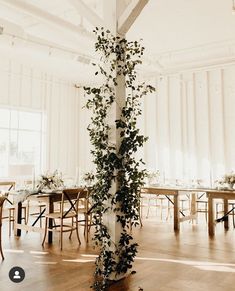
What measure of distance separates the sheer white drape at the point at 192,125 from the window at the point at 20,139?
3.32m

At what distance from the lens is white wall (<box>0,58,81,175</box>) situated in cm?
957

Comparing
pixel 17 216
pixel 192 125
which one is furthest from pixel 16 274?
pixel 192 125

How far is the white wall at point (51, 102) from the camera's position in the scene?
9.57 meters

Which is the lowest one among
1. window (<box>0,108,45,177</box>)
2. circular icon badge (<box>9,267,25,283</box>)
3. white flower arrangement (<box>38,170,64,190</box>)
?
circular icon badge (<box>9,267,25,283</box>)

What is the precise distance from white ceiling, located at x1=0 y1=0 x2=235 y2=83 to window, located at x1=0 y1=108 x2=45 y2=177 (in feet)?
6.00

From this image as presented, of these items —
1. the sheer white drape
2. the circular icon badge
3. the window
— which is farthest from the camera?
the window

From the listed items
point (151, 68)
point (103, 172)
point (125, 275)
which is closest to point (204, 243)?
point (125, 275)

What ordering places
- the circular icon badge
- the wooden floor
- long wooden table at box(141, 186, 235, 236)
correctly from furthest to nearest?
long wooden table at box(141, 186, 235, 236)
the circular icon badge
the wooden floor

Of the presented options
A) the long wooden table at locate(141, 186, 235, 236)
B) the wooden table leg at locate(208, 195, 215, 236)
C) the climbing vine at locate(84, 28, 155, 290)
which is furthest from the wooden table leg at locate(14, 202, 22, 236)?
Answer: the wooden table leg at locate(208, 195, 215, 236)

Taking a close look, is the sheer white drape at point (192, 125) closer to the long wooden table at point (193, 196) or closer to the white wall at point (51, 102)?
the long wooden table at point (193, 196)

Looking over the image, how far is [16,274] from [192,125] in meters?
6.88

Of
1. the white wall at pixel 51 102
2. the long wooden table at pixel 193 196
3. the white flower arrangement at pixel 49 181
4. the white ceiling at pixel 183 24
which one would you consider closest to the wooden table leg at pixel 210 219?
the long wooden table at pixel 193 196

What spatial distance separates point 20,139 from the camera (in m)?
9.98

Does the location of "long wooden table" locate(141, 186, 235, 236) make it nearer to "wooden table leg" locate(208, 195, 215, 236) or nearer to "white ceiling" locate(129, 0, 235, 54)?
"wooden table leg" locate(208, 195, 215, 236)
